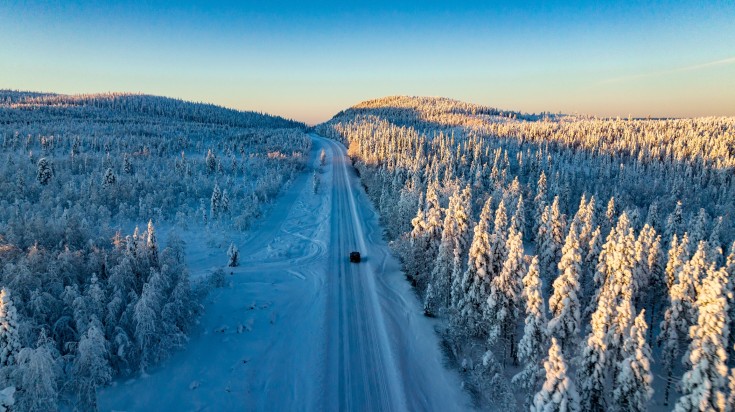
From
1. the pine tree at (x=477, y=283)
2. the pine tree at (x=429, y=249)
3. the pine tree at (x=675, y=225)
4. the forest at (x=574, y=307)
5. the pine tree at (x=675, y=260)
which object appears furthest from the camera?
the pine tree at (x=675, y=225)

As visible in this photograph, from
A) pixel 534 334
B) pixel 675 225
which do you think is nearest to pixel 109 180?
Answer: pixel 534 334

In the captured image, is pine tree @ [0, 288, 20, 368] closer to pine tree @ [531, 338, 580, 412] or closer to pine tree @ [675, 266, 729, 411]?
pine tree @ [531, 338, 580, 412]

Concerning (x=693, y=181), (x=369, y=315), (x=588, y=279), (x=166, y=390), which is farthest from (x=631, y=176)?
(x=166, y=390)

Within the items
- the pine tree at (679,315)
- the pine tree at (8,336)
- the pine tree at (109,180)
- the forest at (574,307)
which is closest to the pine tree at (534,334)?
the forest at (574,307)

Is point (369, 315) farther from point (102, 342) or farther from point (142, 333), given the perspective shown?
point (102, 342)

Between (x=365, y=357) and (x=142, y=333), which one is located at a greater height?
(x=142, y=333)

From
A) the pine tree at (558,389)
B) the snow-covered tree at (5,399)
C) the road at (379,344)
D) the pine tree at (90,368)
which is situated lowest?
the road at (379,344)

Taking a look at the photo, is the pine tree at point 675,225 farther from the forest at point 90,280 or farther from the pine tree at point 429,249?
→ the forest at point 90,280
